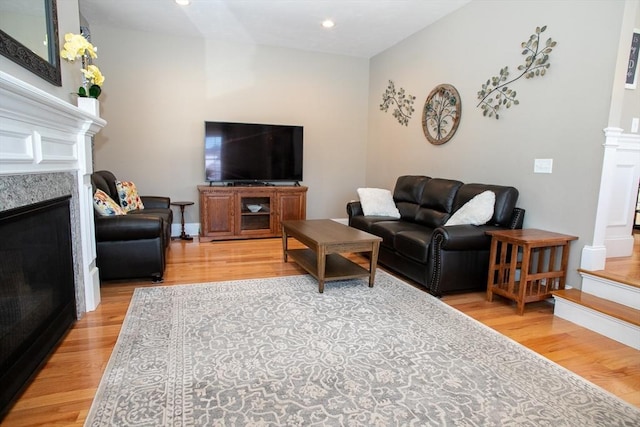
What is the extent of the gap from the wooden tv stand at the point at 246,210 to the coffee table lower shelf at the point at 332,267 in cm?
149

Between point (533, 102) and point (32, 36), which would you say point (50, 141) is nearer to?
point (32, 36)

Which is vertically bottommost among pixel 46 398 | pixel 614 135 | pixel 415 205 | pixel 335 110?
pixel 46 398

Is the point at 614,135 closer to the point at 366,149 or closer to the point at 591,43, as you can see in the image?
the point at 591,43

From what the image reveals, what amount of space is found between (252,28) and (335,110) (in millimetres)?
1846

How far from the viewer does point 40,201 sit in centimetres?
197

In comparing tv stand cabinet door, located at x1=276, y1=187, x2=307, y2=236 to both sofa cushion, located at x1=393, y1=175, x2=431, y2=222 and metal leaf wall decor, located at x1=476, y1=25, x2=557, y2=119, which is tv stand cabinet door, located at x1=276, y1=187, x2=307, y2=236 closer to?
sofa cushion, located at x1=393, y1=175, x2=431, y2=222

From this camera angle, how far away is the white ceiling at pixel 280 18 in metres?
3.96

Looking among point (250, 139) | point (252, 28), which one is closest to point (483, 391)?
point (250, 139)

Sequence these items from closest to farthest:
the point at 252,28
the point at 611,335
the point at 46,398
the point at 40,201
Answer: the point at 46,398 → the point at 40,201 → the point at 611,335 → the point at 252,28

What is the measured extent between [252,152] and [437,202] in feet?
9.11

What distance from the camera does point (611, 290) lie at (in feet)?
8.51

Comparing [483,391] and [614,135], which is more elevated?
[614,135]

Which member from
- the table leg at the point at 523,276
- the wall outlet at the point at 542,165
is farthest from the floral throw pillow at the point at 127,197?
the wall outlet at the point at 542,165

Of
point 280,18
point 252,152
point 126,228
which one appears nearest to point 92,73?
point 126,228
